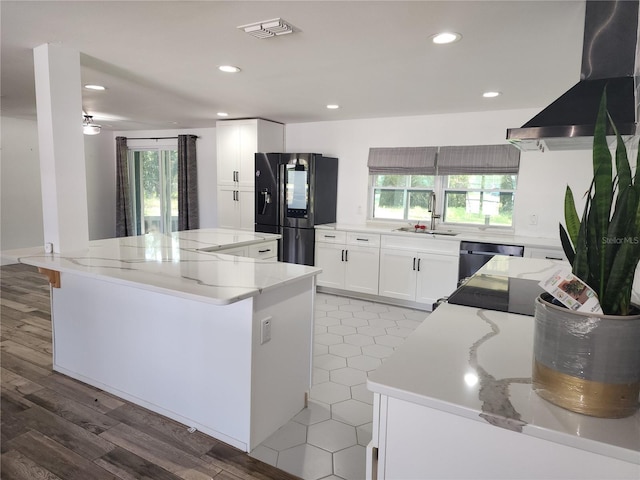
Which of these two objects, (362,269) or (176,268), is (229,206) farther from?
(176,268)

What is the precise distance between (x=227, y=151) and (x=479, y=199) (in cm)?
348

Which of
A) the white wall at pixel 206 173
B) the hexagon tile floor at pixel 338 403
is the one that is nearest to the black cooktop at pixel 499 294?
the hexagon tile floor at pixel 338 403

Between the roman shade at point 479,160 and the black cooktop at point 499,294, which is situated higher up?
the roman shade at point 479,160

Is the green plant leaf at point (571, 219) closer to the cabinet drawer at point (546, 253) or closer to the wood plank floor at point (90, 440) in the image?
the wood plank floor at point (90, 440)

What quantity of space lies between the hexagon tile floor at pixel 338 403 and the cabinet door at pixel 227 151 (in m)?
2.55

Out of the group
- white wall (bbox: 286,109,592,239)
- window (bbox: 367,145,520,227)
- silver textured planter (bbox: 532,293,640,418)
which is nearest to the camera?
silver textured planter (bbox: 532,293,640,418)

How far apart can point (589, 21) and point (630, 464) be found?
203cm

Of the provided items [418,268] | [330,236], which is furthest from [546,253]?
[330,236]

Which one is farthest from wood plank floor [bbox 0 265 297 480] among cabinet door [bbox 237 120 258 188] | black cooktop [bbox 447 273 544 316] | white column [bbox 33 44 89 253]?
cabinet door [bbox 237 120 258 188]

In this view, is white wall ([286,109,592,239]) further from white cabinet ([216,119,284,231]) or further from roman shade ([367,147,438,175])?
white cabinet ([216,119,284,231])

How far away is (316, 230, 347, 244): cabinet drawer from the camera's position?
4.95 m

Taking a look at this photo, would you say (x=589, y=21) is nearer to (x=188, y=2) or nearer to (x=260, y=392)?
(x=188, y=2)

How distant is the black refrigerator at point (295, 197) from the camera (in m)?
5.08

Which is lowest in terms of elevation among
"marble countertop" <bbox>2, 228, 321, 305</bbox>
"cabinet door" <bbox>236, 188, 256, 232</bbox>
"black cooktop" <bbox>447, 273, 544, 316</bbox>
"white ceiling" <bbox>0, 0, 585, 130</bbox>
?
"black cooktop" <bbox>447, 273, 544, 316</bbox>
